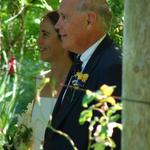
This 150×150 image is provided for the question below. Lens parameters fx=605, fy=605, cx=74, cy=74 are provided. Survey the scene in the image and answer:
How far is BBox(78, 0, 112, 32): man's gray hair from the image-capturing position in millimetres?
3461

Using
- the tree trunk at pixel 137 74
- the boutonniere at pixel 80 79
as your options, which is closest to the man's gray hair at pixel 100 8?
the boutonniere at pixel 80 79

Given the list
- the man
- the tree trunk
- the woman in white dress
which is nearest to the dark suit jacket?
the man

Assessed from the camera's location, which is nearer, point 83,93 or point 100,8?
point 83,93

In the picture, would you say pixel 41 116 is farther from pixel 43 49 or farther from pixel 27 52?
pixel 27 52

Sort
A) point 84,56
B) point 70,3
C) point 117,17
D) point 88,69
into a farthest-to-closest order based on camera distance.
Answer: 1. point 117,17
2. point 70,3
3. point 84,56
4. point 88,69

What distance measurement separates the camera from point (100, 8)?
→ 11.5ft

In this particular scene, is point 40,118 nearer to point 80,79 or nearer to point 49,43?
point 49,43

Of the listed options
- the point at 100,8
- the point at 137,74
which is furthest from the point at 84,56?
the point at 137,74

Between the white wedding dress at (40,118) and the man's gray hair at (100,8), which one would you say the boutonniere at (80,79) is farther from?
the white wedding dress at (40,118)

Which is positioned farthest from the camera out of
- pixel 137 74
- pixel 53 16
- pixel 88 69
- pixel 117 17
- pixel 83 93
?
pixel 117 17

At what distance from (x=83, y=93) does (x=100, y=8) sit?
588 millimetres

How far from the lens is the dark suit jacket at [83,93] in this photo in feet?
10.0

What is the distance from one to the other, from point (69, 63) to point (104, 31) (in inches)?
50.2

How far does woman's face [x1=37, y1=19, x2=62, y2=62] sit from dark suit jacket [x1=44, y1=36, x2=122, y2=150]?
132 centimetres
